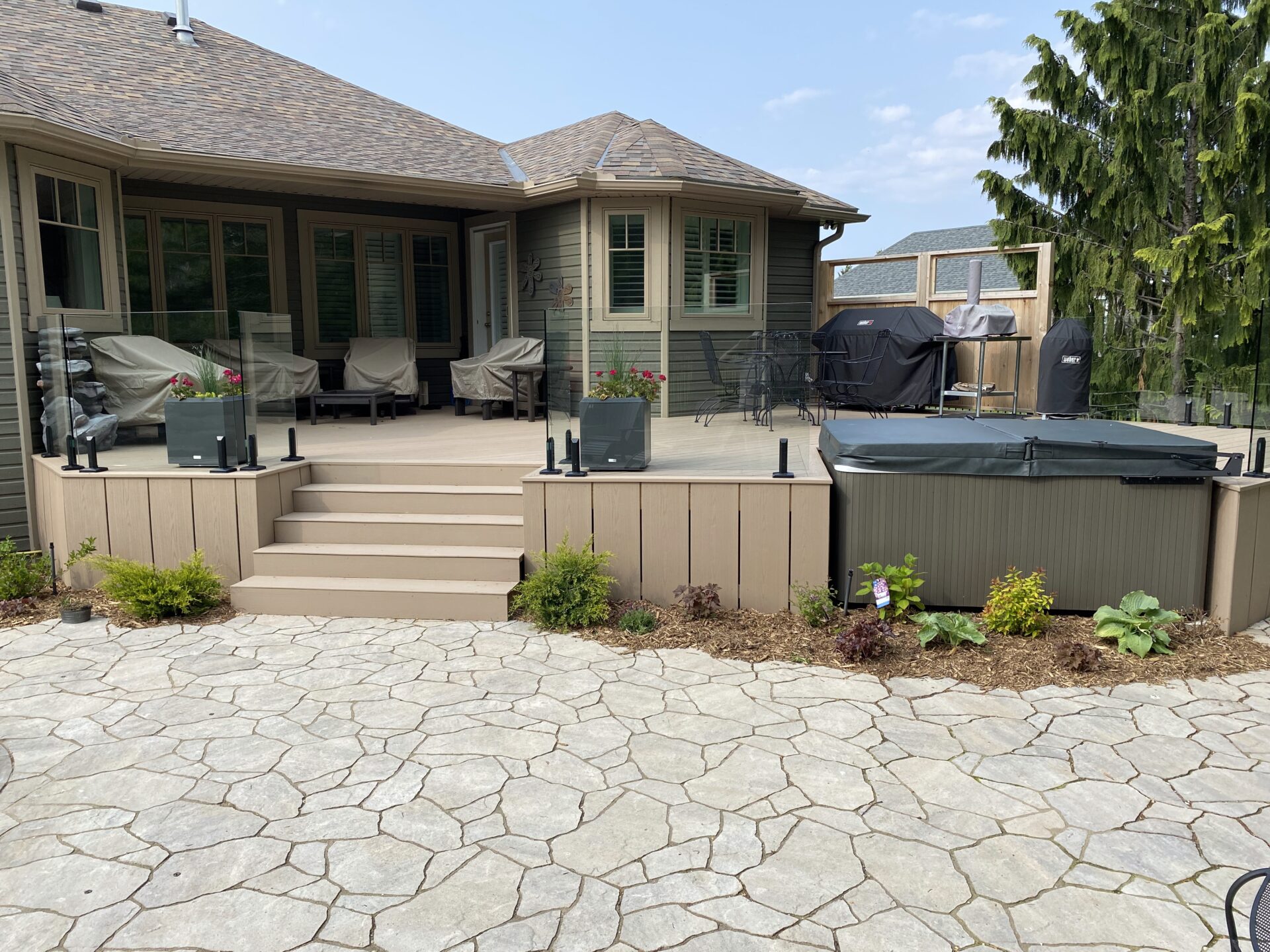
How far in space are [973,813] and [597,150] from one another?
26.6 feet

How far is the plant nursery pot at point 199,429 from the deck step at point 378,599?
2.98ft

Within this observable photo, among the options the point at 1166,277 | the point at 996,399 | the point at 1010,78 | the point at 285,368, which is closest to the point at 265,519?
the point at 285,368

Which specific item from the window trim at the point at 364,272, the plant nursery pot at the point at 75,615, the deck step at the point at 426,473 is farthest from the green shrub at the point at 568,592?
the window trim at the point at 364,272

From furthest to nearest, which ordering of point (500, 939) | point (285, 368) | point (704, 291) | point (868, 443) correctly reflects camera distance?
point (704, 291) → point (285, 368) → point (868, 443) → point (500, 939)

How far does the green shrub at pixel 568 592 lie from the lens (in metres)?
4.90

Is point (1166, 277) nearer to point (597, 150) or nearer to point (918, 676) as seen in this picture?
point (597, 150)

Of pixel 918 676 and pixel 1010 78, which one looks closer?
pixel 918 676

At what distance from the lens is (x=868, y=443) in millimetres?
4988

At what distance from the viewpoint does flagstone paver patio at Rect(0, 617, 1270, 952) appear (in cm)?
245

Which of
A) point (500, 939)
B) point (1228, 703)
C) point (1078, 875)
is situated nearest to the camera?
point (500, 939)

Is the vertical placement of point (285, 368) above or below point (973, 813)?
above

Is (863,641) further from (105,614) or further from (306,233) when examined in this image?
(306,233)

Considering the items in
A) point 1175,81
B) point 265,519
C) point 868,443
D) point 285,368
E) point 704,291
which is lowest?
point 265,519

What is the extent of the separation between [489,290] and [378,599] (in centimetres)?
630
